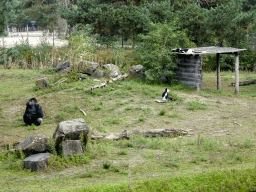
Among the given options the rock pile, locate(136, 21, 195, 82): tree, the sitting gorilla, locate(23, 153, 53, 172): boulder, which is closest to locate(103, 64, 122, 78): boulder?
locate(136, 21, 195, 82): tree

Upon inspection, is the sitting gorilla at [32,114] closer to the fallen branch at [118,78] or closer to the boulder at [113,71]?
the fallen branch at [118,78]

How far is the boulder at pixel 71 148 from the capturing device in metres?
5.97

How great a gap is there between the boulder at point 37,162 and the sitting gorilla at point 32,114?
Answer: 14.3 feet

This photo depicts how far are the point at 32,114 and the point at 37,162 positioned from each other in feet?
15.3

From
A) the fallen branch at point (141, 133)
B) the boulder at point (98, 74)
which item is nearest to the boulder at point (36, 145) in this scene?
the fallen branch at point (141, 133)

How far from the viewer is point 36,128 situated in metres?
9.73

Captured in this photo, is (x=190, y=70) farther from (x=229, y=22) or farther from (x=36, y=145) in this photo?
(x=36, y=145)

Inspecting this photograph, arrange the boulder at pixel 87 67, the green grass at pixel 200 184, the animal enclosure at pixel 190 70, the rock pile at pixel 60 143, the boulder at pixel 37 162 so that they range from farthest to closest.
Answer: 1. the boulder at pixel 87 67
2. the animal enclosure at pixel 190 70
3. the rock pile at pixel 60 143
4. the boulder at pixel 37 162
5. the green grass at pixel 200 184

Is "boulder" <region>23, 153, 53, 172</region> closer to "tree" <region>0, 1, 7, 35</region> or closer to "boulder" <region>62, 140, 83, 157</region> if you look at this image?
"boulder" <region>62, 140, 83, 157</region>

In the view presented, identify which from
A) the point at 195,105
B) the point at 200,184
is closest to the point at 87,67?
the point at 195,105

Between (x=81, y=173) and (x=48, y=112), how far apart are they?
643cm

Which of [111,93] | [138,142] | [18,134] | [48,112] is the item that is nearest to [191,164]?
[138,142]

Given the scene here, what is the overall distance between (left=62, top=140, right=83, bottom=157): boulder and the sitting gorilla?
434 cm

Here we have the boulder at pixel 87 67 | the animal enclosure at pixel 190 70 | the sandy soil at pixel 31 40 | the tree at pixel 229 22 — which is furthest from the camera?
the sandy soil at pixel 31 40
